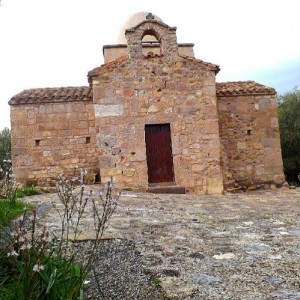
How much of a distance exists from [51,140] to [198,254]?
8.42 metres

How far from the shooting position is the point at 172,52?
11.4m

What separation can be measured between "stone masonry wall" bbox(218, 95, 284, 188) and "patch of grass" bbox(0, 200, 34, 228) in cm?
768

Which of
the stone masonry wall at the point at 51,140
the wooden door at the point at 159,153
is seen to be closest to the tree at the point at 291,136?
the wooden door at the point at 159,153

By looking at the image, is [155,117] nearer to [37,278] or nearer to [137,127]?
[137,127]

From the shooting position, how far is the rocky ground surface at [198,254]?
3.00m

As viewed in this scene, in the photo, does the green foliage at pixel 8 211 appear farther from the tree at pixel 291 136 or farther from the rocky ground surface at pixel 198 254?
the tree at pixel 291 136

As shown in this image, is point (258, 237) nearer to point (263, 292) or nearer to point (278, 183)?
point (263, 292)

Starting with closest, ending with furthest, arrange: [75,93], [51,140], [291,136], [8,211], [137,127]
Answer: [8,211], [137,127], [51,140], [75,93], [291,136]

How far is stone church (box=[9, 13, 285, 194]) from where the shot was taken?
10.9m

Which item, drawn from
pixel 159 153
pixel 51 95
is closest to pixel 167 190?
pixel 159 153

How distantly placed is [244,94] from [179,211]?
668 cm

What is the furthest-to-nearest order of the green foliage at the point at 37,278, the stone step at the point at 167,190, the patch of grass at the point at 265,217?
the stone step at the point at 167,190
the patch of grass at the point at 265,217
the green foliage at the point at 37,278

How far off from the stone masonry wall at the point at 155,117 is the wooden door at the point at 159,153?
7.6 inches

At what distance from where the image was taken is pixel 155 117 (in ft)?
36.2
